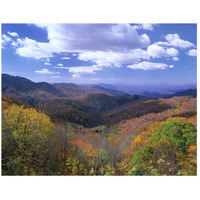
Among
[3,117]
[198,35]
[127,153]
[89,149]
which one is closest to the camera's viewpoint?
[198,35]

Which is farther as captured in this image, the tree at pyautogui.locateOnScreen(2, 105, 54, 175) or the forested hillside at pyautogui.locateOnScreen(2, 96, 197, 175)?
the tree at pyautogui.locateOnScreen(2, 105, 54, 175)

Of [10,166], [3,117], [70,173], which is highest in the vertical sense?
[3,117]

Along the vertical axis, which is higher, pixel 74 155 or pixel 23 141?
pixel 23 141

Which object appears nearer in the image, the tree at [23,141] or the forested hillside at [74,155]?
the forested hillside at [74,155]

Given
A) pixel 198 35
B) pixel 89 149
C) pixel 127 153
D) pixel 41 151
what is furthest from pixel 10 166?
pixel 198 35

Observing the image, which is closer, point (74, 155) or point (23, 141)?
point (23, 141)

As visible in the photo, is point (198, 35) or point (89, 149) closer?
point (198, 35)
